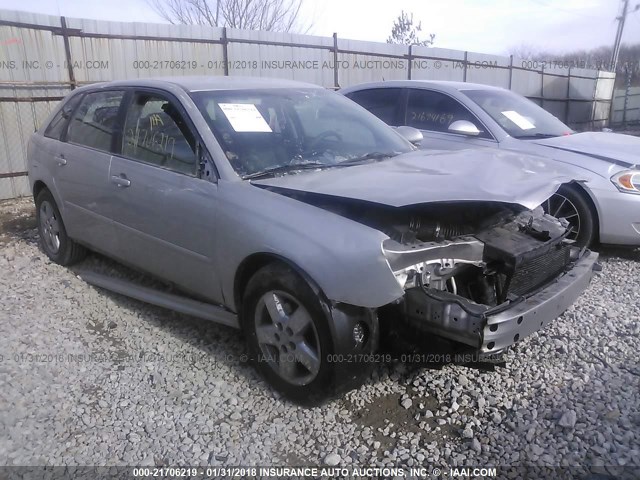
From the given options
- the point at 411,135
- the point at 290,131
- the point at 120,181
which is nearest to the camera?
the point at 290,131

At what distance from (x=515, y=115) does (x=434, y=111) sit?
85 centimetres

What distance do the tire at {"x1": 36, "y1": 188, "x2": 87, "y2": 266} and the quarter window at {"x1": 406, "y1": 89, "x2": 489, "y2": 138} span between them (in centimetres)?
371

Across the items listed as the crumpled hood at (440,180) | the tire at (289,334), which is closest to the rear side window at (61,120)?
the crumpled hood at (440,180)

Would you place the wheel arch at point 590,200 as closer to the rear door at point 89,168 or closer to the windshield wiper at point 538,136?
the windshield wiper at point 538,136

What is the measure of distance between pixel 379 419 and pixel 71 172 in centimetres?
317

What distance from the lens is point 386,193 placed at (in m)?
2.63

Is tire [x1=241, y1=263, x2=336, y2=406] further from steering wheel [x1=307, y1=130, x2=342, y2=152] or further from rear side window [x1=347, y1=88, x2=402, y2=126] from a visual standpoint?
rear side window [x1=347, y1=88, x2=402, y2=126]

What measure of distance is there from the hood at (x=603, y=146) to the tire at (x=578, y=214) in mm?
427

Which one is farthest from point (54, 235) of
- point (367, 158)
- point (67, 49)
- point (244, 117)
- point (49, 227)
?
point (67, 49)

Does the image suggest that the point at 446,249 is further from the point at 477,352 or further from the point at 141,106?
the point at 141,106

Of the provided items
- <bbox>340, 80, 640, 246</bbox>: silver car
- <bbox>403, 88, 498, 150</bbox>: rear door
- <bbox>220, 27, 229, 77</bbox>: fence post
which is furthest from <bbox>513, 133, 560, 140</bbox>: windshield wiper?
<bbox>220, 27, 229, 77</bbox>: fence post

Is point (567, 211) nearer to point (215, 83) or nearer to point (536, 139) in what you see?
point (536, 139)

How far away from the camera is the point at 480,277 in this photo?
9.29 ft

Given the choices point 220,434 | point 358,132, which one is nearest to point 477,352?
point 220,434
